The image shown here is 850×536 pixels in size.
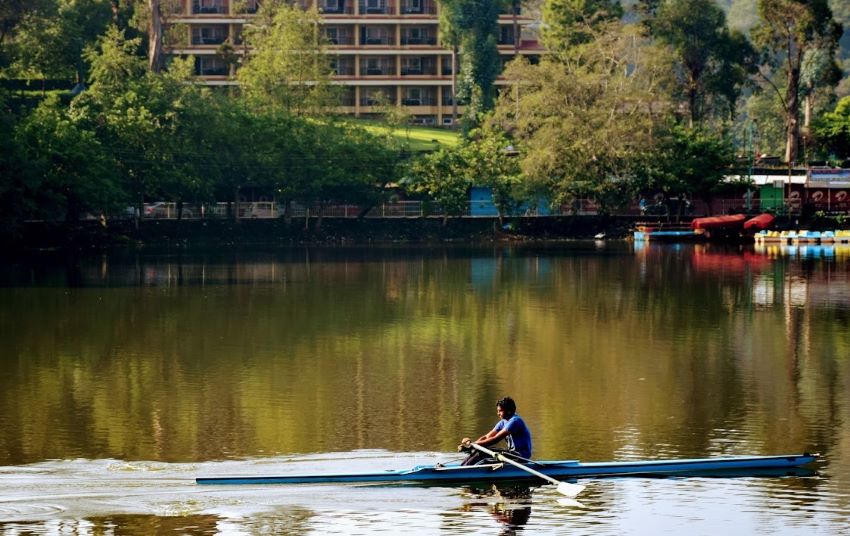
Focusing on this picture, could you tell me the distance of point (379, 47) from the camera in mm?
152500

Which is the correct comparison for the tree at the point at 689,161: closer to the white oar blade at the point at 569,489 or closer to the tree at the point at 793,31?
the tree at the point at 793,31

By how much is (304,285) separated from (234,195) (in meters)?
38.0

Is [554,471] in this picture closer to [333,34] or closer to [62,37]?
[62,37]

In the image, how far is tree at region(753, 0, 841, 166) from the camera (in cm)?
11562

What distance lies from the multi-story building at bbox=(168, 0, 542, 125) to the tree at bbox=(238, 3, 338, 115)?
116ft

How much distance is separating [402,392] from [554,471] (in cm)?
1135

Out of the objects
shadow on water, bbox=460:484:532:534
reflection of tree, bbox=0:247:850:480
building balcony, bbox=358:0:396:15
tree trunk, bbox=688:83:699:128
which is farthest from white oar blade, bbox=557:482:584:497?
building balcony, bbox=358:0:396:15

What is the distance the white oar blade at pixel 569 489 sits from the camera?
26141mm

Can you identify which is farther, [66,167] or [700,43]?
[700,43]

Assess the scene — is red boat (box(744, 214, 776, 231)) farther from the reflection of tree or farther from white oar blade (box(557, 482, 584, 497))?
white oar blade (box(557, 482, 584, 497))

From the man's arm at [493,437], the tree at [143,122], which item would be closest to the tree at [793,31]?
the tree at [143,122]

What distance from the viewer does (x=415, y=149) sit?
12244 cm

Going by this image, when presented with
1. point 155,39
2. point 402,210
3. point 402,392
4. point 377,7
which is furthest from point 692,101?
point 402,392

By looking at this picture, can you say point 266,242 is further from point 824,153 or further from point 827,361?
point 827,361
